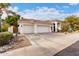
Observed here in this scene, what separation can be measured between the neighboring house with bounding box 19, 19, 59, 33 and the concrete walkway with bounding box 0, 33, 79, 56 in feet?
0.25

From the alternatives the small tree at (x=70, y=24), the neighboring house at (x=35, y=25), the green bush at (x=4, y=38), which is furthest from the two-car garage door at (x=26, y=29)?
the small tree at (x=70, y=24)

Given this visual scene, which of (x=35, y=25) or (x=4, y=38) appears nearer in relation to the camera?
(x=4, y=38)

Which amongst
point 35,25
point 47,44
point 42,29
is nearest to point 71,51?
point 47,44

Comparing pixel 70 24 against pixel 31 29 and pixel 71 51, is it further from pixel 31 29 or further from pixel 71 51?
pixel 31 29

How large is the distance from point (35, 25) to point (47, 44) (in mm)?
341

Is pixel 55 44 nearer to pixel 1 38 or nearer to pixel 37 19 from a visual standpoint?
pixel 37 19

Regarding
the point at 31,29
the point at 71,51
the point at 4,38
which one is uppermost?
the point at 31,29

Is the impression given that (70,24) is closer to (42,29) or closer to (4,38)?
(42,29)

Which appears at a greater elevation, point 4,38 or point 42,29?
point 42,29

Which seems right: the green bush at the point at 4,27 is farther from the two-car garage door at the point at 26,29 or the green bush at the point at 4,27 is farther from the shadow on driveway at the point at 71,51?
the shadow on driveway at the point at 71,51

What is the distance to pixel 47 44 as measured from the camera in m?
4.09

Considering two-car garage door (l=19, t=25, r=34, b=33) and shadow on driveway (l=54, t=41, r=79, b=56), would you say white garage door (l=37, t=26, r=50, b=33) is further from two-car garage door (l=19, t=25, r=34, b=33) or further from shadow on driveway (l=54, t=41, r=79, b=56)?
shadow on driveway (l=54, t=41, r=79, b=56)

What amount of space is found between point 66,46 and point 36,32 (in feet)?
1.63

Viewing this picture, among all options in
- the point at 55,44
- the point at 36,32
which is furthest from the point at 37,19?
the point at 55,44
